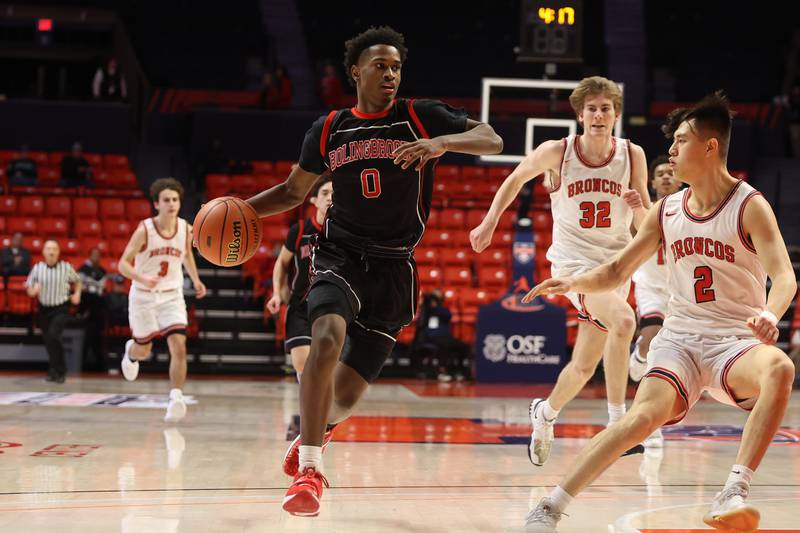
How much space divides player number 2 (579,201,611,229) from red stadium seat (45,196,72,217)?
1170 centimetres

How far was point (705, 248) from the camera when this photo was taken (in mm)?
3795

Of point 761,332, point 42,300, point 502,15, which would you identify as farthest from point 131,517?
point 502,15

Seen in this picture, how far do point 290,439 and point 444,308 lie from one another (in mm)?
6573

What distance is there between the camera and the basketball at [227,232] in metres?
4.39

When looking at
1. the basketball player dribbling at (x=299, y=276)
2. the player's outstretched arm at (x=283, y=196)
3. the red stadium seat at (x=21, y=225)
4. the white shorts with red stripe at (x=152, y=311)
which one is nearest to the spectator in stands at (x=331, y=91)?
the red stadium seat at (x=21, y=225)

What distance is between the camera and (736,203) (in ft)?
12.4

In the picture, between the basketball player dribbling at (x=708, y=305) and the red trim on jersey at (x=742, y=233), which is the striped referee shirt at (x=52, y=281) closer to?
the basketball player dribbling at (x=708, y=305)

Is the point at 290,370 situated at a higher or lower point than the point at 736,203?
lower

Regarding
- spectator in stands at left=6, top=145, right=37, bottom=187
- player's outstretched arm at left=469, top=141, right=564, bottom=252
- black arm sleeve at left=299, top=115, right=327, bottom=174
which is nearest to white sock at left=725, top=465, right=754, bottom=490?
player's outstretched arm at left=469, top=141, right=564, bottom=252

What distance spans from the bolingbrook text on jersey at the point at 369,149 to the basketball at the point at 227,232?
55cm

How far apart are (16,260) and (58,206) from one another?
229 centimetres

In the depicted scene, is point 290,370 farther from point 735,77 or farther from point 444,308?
point 735,77

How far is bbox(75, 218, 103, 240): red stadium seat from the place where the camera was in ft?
49.5

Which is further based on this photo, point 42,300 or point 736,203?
point 42,300
